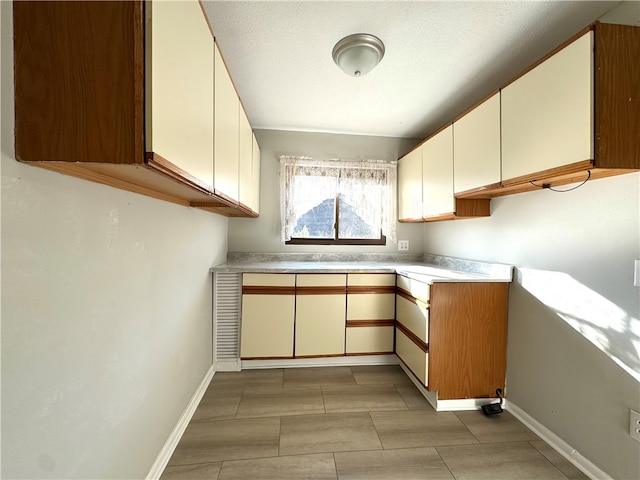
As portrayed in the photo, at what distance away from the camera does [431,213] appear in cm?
223

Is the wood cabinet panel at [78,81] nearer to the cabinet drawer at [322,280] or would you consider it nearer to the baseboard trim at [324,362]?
the cabinet drawer at [322,280]

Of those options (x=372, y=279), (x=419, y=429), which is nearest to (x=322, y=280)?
(x=372, y=279)

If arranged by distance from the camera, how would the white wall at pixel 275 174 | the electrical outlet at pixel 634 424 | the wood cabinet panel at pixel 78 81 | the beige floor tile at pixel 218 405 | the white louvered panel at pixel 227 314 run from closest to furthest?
the wood cabinet panel at pixel 78 81 → the electrical outlet at pixel 634 424 → the beige floor tile at pixel 218 405 → the white louvered panel at pixel 227 314 → the white wall at pixel 275 174

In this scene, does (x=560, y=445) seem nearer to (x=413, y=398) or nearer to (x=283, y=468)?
(x=413, y=398)

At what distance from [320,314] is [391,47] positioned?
2.01m

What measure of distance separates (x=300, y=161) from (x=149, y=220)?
6.12 feet

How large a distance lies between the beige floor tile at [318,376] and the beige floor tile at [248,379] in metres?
0.09

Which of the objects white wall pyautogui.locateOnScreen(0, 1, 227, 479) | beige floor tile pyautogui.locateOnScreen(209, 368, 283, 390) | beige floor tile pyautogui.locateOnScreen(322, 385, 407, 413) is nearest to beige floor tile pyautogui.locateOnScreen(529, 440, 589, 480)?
beige floor tile pyautogui.locateOnScreen(322, 385, 407, 413)

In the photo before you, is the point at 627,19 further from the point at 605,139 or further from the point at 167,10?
the point at 167,10

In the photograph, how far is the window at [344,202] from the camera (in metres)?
2.81

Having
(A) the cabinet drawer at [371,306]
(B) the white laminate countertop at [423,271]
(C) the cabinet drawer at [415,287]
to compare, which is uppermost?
(B) the white laminate countertop at [423,271]

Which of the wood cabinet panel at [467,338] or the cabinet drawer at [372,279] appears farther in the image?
the cabinet drawer at [372,279]

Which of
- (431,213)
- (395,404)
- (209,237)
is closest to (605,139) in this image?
(431,213)

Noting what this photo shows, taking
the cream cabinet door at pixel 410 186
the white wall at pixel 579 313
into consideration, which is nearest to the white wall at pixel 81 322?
the cream cabinet door at pixel 410 186
